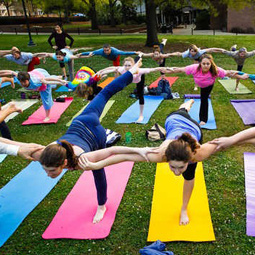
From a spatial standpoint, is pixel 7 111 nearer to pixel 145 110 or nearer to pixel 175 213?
pixel 175 213

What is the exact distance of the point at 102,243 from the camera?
3.90 metres

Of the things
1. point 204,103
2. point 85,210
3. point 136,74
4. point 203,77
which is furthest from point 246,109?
point 85,210

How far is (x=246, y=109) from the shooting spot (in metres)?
8.02

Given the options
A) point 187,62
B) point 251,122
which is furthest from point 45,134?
point 187,62

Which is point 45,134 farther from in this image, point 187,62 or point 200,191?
point 187,62

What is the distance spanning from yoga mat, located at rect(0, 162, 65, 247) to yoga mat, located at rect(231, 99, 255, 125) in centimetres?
→ 518

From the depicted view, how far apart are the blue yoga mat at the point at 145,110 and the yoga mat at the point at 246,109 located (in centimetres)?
244

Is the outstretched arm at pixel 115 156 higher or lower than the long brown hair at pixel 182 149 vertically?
lower

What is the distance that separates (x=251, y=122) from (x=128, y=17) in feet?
106

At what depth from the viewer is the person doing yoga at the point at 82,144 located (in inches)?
119

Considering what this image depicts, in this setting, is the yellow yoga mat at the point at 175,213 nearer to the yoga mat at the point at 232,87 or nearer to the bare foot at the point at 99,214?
the bare foot at the point at 99,214

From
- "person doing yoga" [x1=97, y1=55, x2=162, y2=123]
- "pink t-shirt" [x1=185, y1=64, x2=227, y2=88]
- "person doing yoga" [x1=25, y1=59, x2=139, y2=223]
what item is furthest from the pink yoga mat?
"person doing yoga" [x1=25, y1=59, x2=139, y2=223]

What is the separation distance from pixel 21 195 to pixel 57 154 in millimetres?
2539

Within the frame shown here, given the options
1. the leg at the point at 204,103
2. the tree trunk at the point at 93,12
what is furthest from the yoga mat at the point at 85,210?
the tree trunk at the point at 93,12
